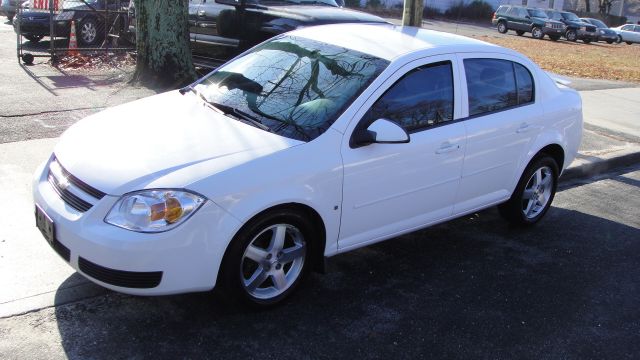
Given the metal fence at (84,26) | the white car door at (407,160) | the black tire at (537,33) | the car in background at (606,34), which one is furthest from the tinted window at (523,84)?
the car in background at (606,34)

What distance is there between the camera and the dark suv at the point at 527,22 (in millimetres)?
37000

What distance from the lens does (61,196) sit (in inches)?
143

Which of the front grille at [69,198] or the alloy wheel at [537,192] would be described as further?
the alloy wheel at [537,192]

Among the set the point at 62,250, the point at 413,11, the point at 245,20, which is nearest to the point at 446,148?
the point at 62,250

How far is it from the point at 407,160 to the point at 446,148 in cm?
42

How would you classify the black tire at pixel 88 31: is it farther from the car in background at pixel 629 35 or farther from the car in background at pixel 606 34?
the car in background at pixel 629 35

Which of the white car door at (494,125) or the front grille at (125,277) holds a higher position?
the white car door at (494,125)

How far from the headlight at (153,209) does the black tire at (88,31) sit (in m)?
10.9

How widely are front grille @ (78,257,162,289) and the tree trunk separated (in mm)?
6358

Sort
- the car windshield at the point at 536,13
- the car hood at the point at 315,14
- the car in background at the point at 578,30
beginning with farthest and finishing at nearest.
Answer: the car windshield at the point at 536,13
the car in background at the point at 578,30
the car hood at the point at 315,14

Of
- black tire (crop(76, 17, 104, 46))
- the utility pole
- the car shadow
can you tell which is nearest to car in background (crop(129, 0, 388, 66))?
the utility pole

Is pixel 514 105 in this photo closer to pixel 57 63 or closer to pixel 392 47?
pixel 392 47

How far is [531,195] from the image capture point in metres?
5.67

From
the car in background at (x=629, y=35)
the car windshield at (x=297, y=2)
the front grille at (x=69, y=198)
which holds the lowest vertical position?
the front grille at (x=69, y=198)
